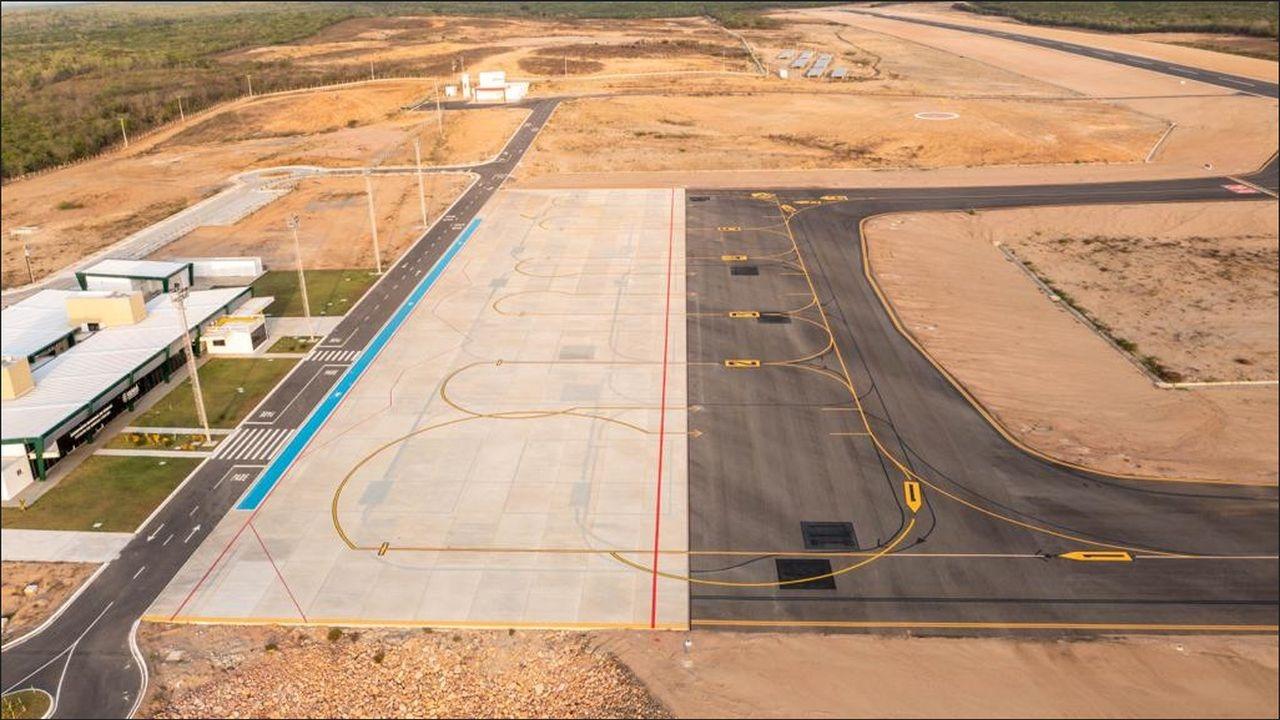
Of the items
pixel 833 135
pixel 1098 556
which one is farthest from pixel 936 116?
pixel 1098 556

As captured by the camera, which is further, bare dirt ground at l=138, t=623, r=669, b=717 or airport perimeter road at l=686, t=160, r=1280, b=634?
airport perimeter road at l=686, t=160, r=1280, b=634

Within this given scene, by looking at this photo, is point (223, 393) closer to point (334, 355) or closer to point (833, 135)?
point (334, 355)

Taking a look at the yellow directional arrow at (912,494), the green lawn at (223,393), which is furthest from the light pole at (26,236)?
the yellow directional arrow at (912,494)

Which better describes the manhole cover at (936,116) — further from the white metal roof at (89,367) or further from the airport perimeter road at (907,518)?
the white metal roof at (89,367)

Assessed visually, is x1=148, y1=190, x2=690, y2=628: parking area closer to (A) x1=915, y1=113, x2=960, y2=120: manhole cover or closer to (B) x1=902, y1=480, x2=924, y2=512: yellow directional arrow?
(B) x1=902, y1=480, x2=924, y2=512: yellow directional arrow

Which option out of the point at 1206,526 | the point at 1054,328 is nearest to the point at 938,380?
the point at 1054,328

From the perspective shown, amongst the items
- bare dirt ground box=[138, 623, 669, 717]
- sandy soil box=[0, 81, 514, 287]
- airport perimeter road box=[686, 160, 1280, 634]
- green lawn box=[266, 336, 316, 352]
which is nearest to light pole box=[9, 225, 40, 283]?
sandy soil box=[0, 81, 514, 287]

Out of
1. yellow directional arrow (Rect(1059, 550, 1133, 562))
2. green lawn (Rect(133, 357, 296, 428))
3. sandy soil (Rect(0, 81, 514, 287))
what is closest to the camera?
yellow directional arrow (Rect(1059, 550, 1133, 562))
